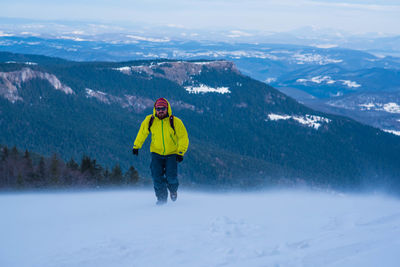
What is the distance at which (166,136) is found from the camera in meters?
11.9

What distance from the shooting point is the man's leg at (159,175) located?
40.8 feet

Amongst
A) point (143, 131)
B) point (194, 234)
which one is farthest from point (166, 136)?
point (194, 234)

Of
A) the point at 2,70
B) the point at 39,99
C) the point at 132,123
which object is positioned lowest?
the point at 132,123

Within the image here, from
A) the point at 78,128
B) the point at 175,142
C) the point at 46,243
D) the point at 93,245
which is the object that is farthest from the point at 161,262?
the point at 78,128

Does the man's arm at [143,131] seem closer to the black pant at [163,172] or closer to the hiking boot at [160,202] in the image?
the black pant at [163,172]

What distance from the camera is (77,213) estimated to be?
10.8 metres

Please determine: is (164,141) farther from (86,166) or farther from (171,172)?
(86,166)

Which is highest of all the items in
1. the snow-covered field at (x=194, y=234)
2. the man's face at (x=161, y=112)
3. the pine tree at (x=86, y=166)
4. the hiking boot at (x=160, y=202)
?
the man's face at (x=161, y=112)

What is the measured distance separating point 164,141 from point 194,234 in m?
3.98

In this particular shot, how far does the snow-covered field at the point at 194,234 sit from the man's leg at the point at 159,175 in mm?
507

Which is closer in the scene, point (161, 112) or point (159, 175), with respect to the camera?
point (161, 112)

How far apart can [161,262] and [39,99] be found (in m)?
201

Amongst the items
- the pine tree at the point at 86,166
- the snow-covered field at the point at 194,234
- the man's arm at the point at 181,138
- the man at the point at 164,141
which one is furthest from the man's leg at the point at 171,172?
the pine tree at the point at 86,166

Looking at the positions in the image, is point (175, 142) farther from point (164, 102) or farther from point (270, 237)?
point (270, 237)
